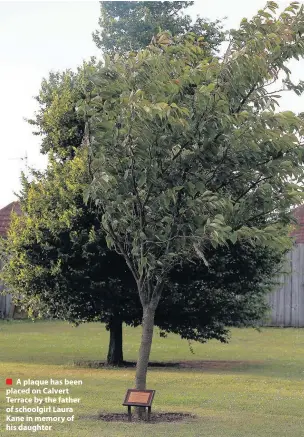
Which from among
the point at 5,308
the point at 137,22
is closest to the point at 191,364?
the point at 5,308

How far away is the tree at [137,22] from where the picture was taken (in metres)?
38.2

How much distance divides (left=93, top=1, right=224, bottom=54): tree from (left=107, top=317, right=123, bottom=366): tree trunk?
17776 mm

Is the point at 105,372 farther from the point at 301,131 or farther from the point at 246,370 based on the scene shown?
the point at 301,131

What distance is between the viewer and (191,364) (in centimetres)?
2131

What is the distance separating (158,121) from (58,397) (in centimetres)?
545

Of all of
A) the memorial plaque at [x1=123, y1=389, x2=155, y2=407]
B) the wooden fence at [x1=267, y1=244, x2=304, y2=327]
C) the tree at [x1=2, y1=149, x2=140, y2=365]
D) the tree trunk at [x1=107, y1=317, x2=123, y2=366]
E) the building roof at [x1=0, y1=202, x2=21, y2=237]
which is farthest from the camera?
the building roof at [x1=0, y1=202, x2=21, y2=237]

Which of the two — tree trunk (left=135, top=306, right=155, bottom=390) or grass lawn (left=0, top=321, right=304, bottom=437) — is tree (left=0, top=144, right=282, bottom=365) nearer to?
grass lawn (left=0, top=321, right=304, bottom=437)

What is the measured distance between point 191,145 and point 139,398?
3.47m

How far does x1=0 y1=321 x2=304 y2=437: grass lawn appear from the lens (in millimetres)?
12281

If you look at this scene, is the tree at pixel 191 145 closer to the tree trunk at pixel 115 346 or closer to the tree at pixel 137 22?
the tree trunk at pixel 115 346

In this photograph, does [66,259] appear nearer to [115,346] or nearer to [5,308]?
[115,346]

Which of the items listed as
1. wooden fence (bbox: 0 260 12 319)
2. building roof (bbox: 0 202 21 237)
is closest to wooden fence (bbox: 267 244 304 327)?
wooden fence (bbox: 0 260 12 319)

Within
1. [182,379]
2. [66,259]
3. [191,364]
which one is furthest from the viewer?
[191,364]

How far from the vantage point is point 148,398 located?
12586mm
